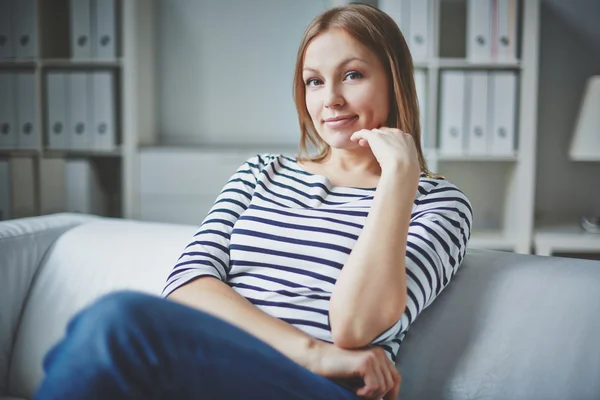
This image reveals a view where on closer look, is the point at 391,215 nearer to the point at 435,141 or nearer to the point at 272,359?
the point at 272,359

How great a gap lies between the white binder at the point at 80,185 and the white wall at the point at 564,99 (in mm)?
2005

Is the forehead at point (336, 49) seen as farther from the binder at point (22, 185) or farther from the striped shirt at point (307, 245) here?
the binder at point (22, 185)

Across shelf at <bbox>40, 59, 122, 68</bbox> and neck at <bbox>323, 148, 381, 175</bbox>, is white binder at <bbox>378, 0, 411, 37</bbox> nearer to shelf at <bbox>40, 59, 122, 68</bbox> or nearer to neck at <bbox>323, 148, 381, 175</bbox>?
shelf at <bbox>40, 59, 122, 68</bbox>

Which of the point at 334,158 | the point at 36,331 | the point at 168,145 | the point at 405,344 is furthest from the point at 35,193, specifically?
the point at 405,344

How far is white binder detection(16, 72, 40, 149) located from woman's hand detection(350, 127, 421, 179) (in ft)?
6.94

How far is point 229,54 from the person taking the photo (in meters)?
2.93

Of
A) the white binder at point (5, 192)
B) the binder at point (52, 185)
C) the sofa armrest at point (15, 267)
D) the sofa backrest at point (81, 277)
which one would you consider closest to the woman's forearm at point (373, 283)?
the sofa backrest at point (81, 277)

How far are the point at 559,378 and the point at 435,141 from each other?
1.65 metres

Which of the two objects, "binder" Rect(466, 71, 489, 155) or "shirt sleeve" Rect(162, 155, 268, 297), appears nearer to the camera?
"shirt sleeve" Rect(162, 155, 268, 297)

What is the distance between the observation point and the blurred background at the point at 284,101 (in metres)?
2.38

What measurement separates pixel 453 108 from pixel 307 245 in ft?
5.31

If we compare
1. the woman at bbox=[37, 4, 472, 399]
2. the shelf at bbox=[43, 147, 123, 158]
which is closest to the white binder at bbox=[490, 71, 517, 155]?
the woman at bbox=[37, 4, 472, 399]

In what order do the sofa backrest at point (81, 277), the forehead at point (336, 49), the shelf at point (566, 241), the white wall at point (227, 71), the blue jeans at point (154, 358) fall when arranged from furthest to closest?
the white wall at point (227, 71)
the shelf at point (566, 241)
the sofa backrest at point (81, 277)
the forehead at point (336, 49)
the blue jeans at point (154, 358)

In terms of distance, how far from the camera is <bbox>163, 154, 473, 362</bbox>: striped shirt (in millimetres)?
908
